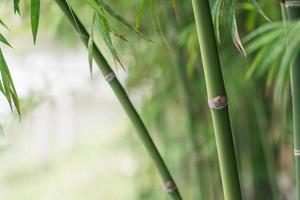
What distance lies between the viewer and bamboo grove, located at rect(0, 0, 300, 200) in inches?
22.6

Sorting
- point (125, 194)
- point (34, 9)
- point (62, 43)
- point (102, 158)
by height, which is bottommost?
point (125, 194)

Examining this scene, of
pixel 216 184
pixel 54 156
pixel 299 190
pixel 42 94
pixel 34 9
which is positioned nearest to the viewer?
pixel 34 9

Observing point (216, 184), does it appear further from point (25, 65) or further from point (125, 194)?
point (125, 194)

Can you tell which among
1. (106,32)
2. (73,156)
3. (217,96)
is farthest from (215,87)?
(73,156)

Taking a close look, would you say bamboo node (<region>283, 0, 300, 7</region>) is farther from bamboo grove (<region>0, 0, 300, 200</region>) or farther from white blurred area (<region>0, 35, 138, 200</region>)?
white blurred area (<region>0, 35, 138, 200</region>)

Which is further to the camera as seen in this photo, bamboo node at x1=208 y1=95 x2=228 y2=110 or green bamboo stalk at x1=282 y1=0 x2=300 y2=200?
green bamboo stalk at x1=282 y1=0 x2=300 y2=200

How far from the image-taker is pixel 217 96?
1.83 ft

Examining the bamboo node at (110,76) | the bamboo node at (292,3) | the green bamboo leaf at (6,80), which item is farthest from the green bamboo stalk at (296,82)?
the green bamboo leaf at (6,80)

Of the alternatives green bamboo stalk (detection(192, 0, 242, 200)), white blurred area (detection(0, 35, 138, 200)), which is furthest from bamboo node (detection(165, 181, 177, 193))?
white blurred area (detection(0, 35, 138, 200))

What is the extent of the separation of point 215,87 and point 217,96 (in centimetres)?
1

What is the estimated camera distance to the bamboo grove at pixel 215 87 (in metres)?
0.57

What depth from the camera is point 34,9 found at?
538mm

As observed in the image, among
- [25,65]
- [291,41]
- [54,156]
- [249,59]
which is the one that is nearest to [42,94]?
[25,65]

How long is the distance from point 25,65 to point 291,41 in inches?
52.4
